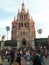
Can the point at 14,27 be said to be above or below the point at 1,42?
above

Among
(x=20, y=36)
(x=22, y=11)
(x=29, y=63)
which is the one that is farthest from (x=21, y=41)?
(x=29, y=63)

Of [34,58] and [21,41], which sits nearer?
[34,58]

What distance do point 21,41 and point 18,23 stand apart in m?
7.17

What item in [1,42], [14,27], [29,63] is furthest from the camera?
[14,27]

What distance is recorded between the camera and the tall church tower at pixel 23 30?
75431mm

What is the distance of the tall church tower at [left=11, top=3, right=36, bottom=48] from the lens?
75431 mm

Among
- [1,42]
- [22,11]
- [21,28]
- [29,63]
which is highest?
[22,11]

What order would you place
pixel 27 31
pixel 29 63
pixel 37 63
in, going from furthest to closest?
pixel 27 31 → pixel 29 63 → pixel 37 63

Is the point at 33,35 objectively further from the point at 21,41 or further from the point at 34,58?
the point at 34,58

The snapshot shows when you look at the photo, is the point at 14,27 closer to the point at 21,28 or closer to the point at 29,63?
the point at 21,28

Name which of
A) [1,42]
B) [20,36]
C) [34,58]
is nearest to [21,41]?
[20,36]

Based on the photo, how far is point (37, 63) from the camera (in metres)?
11.7

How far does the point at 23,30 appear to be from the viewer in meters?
77.6

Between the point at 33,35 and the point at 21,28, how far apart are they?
4.69 meters
